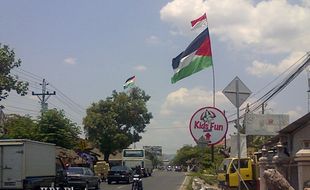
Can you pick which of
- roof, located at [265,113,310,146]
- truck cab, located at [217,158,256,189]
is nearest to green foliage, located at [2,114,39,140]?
truck cab, located at [217,158,256,189]

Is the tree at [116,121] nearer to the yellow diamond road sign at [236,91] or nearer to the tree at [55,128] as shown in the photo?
the tree at [55,128]

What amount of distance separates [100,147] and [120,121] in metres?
4.87

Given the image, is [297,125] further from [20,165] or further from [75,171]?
[75,171]

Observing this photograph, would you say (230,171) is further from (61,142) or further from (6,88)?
(61,142)

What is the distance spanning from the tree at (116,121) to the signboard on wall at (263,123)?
36.6m

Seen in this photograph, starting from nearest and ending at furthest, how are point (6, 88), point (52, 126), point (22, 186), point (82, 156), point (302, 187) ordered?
point (302, 187), point (22, 186), point (6, 88), point (52, 126), point (82, 156)

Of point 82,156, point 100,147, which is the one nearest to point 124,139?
point 100,147

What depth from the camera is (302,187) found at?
11820mm

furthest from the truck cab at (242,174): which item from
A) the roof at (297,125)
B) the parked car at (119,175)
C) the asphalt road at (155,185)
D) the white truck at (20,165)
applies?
the parked car at (119,175)

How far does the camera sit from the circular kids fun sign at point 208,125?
476 inches

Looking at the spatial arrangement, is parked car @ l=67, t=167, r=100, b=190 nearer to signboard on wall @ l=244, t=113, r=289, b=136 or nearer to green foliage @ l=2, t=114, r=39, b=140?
green foliage @ l=2, t=114, r=39, b=140

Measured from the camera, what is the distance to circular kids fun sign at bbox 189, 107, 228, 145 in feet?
39.7

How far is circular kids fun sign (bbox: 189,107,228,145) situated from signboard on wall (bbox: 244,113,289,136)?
27714mm

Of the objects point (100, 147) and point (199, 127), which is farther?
point (100, 147)
